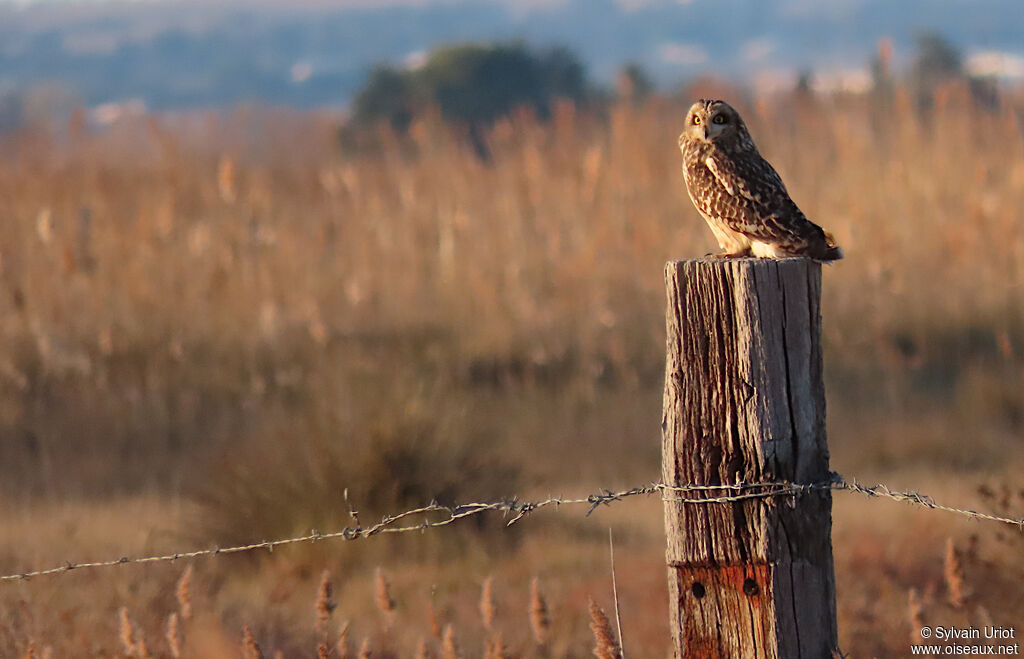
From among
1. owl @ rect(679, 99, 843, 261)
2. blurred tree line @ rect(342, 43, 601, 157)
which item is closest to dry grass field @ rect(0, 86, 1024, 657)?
owl @ rect(679, 99, 843, 261)

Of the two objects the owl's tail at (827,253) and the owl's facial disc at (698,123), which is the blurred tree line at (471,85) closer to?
the owl's facial disc at (698,123)

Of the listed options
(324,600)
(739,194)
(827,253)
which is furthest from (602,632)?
(739,194)

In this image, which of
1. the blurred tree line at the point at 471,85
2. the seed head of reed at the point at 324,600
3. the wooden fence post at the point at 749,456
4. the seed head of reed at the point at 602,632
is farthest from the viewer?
the blurred tree line at the point at 471,85

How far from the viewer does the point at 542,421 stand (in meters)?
8.65

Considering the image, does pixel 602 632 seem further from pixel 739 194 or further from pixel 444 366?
pixel 444 366

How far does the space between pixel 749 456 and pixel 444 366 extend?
21.1ft

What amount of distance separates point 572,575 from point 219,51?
8806 centimetres

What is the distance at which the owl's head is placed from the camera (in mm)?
3984

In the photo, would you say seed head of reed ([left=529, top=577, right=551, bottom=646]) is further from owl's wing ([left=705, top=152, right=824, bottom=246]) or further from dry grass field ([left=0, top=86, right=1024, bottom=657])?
owl's wing ([left=705, top=152, right=824, bottom=246])

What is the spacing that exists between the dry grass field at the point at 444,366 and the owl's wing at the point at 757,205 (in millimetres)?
1044

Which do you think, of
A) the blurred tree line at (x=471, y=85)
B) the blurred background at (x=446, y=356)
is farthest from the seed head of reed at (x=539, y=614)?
the blurred tree line at (x=471, y=85)

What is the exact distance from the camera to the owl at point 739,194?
→ 367 cm

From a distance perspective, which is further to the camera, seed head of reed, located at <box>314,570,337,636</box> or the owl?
the owl

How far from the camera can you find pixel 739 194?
3.79m
